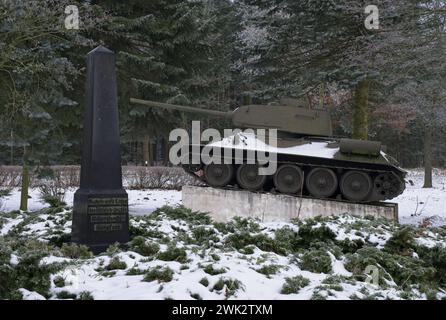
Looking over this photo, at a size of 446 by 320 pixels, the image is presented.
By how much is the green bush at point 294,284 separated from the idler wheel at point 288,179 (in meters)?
7.90

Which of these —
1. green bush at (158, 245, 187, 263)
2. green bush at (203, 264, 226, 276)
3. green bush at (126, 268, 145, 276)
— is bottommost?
green bush at (126, 268, 145, 276)

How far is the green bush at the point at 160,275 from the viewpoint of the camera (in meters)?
4.71

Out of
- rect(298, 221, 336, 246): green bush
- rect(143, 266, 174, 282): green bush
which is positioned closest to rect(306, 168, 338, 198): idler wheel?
rect(298, 221, 336, 246): green bush

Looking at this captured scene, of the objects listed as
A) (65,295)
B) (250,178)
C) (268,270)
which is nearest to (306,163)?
(250,178)

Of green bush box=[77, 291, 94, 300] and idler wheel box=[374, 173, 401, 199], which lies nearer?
green bush box=[77, 291, 94, 300]

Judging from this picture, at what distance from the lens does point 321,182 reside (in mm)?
12602

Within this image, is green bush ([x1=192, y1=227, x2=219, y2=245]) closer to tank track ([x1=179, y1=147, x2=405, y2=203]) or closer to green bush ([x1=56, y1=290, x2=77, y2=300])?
green bush ([x1=56, y1=290, x2=77, y2=300])

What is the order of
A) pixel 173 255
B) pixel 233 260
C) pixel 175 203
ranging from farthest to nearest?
pixel 175 203 → pixel 173 255 → pixel 233 260

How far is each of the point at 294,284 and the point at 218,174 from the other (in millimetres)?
8711

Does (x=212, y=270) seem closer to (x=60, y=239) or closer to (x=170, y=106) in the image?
(x=60, y=239)

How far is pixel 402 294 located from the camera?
4.74m

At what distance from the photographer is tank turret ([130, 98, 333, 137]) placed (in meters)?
13.3
